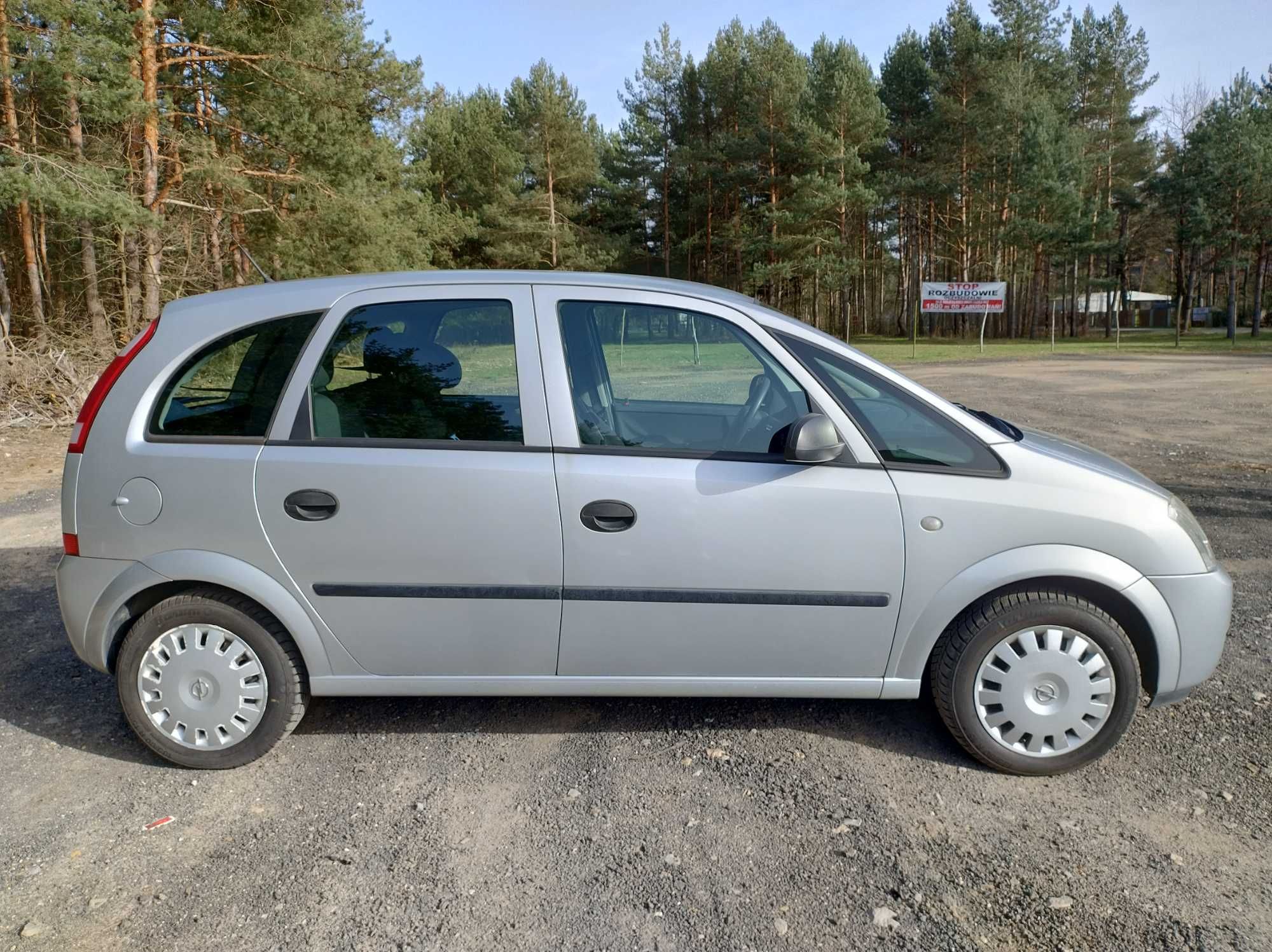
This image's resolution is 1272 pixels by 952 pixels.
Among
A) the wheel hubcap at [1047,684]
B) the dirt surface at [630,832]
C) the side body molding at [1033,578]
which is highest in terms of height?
the side body molding at [1033,578]

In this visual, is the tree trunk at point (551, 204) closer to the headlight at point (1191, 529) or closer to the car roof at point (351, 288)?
the car roof at point (351, 288)

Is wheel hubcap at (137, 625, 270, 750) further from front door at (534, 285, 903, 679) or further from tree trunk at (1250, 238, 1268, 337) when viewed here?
tree trunk at (1250, 238, 1268, 337)

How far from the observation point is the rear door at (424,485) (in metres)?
3.16

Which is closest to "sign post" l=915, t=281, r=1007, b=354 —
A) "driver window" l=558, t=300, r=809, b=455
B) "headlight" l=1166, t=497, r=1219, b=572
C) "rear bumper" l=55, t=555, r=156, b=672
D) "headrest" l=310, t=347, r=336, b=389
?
"headlight" l=1166, t=497, r=1219, b=572

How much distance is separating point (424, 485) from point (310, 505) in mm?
402

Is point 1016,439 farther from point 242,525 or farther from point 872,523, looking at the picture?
point 242,525

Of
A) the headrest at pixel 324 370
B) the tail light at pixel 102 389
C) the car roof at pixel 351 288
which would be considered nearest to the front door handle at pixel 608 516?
the car roof at pixel 351 288

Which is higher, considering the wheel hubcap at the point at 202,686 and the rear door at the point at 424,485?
the rear door at the point at 424,485

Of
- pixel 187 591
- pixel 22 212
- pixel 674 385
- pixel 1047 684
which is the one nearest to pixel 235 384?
pixel 187 591

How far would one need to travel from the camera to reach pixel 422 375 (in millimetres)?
3318

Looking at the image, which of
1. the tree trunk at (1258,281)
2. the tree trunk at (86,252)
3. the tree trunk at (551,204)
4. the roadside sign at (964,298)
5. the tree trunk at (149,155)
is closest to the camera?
the tree trunk at (86,252)

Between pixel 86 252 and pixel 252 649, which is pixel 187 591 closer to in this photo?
pixel 252 649

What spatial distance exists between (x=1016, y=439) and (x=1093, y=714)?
1005 millimetres

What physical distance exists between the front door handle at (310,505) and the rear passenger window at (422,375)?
22 centimetres
